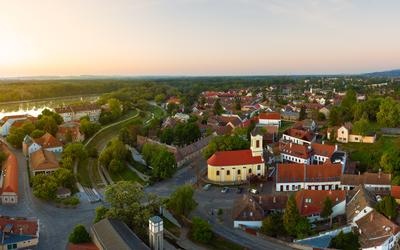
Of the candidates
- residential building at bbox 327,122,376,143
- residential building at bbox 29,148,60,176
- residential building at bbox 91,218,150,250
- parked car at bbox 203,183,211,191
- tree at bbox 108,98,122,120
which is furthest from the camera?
tree at bbox 108,98,122,120

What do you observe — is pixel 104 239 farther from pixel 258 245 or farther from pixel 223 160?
pixel 223 160

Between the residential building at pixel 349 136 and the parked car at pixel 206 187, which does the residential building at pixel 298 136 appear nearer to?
the residential building at pixel 349 136

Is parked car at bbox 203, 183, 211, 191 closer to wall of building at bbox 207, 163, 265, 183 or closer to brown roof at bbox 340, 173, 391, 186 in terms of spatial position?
wall of building at bbox 207, 163, 265, 183

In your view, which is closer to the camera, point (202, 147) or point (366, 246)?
point (366, 246)

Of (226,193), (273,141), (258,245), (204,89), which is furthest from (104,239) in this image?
(204,89)

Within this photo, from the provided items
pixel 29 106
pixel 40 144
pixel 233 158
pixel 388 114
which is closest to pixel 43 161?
pixel 40 144

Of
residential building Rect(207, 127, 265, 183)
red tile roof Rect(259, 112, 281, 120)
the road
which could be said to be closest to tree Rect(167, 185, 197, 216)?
the road
